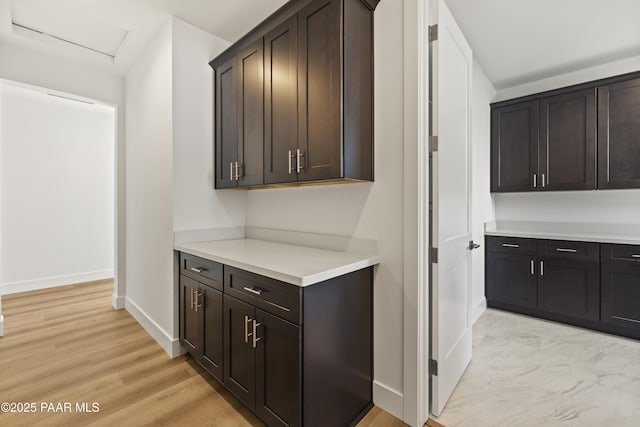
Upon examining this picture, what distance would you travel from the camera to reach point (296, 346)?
130 centimetres

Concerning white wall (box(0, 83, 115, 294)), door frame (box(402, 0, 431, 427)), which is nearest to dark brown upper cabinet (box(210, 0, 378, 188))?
door frame (box(402, 0, 431, 427))

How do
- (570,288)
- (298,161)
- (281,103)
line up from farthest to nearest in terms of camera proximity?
(570,288), (281,103), (298,161)

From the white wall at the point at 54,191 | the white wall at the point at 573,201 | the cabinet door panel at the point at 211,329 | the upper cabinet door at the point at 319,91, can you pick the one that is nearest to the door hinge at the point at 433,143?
the upper cabinet door at the point at 319,91

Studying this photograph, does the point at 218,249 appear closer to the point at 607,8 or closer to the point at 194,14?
the point at 194,14

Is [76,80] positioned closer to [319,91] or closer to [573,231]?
[319,91]

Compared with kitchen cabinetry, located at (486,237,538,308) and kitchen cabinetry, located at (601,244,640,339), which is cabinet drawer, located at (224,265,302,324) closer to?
kitchen cabinetry, located at (486,237,538,308)

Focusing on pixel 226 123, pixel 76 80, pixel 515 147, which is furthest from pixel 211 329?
pixel 515 147

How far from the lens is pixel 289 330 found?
1333 millimetres

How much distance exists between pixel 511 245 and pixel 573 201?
903 millimetres

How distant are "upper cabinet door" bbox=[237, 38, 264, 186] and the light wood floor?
4.77 ft

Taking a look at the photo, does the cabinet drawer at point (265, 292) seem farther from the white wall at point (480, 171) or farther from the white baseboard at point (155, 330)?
the white wall at point (480, 171)

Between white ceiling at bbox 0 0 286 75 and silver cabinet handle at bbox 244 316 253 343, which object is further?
white ceiling at bbox 0 0 286 75

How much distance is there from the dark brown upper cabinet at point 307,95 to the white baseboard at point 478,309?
2287 millimetres

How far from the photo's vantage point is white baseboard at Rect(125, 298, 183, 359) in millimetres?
2314
